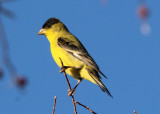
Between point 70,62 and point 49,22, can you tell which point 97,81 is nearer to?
point 70,62

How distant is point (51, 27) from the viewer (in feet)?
25.0

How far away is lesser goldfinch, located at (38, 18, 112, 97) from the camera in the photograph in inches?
242

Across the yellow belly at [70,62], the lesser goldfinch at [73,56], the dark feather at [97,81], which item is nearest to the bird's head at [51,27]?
the lesser goldfinch at [73,56]

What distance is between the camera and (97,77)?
20.1 ft

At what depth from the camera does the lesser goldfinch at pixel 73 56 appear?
6.14m

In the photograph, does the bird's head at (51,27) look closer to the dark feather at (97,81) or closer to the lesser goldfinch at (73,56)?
the lesser goldfinch at (73,56)

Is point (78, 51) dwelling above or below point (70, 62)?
above

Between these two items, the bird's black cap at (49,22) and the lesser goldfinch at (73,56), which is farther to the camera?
the bird's black cap at (49,22)

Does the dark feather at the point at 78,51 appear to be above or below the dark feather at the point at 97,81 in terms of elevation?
above

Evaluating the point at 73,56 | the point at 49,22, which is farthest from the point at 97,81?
the point at 49,22

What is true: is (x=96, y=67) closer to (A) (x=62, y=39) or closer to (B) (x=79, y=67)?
(B) (x=79, y=67)

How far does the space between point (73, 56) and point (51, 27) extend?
150cm

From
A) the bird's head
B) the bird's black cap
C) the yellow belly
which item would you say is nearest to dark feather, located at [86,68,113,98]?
the yellow belly

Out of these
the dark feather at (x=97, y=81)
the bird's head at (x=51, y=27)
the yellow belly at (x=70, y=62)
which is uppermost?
the bird's head at (x=51, y=27)
